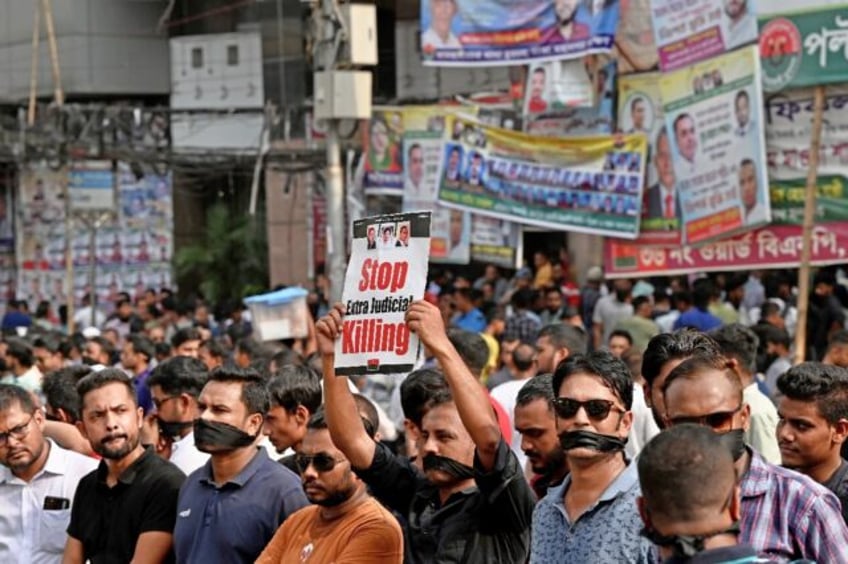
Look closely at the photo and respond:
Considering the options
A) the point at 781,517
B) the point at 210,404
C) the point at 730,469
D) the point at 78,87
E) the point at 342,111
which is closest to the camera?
the point at 730,469

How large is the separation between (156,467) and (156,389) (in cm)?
104

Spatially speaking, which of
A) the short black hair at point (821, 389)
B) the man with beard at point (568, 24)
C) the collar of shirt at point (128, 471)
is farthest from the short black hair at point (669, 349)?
the man with beard at point (568, 24)

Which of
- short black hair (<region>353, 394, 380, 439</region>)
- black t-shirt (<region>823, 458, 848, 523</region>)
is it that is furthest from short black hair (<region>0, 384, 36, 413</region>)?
black t-shirt (<region>823, 458, 848, 523</region>)

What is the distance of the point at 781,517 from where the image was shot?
4328 millimetres

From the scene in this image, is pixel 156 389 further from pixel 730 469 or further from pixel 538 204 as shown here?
pixel 538 204

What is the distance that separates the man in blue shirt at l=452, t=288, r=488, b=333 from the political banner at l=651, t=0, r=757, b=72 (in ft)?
8.80

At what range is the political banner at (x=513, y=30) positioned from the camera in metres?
15.6

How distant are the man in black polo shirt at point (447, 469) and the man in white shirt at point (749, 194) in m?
8.20

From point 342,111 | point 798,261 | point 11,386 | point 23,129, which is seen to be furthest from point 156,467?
point 23,129

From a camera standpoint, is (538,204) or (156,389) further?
(538,204)

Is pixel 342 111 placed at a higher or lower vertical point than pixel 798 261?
higher

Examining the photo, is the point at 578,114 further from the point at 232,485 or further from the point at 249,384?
the point at 232,485

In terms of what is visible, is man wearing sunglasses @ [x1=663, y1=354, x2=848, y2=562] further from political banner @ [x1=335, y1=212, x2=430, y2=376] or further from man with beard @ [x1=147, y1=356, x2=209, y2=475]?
man with beard @ [x1=147, y1=356, x2=209, y2=475]

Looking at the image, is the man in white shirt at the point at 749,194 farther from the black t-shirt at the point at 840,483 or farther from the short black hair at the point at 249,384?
the black t-shirt at the point at 840,483
